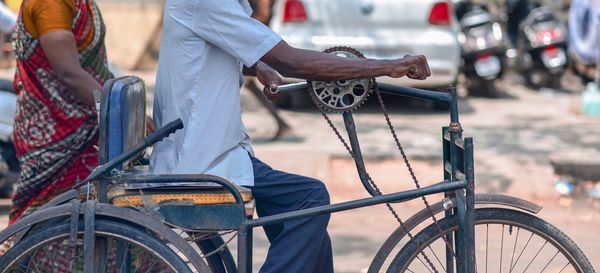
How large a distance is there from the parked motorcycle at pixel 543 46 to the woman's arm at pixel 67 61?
873cm

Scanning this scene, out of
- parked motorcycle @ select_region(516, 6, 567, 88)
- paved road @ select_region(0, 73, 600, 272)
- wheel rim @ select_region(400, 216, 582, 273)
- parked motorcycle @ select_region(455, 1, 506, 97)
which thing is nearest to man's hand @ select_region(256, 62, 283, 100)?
wheel rim @ select_region(400, 216, 582, 273)

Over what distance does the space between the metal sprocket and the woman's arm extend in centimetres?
107

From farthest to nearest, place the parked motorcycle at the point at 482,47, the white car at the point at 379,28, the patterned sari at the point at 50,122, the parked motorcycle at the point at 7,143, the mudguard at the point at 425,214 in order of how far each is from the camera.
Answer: the parked motorcycle at the point at 482,47
the white car at the point at 379,28
the parked motorcycle at the point at 7,143
the patterned sari at the point at 50,122
the mudguard at the point at 425,214

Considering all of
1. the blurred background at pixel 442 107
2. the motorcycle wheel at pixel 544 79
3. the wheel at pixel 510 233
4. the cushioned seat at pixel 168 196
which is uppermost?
the motorcycle wheel at pixel 544 79

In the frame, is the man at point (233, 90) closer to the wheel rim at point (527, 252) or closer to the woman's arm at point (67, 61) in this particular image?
the wheel rim at point (527, 252)

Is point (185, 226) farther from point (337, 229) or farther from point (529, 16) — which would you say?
point (529, 16)

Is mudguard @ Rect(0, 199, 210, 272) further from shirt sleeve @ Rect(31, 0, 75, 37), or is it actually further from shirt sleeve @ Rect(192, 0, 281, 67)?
shirt sleeve @ Rect(31, 0, 75, 37)

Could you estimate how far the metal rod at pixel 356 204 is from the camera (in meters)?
3.37

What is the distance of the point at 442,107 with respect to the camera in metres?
10.7

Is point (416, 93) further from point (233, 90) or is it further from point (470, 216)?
point (233, 90)

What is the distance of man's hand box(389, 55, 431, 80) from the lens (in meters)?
3.31

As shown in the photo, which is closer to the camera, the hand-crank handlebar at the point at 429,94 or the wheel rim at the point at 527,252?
the hand-crank handlebar at the point at 429,94

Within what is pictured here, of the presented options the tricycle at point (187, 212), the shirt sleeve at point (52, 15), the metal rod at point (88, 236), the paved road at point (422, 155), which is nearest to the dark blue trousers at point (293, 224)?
the tricycle at point (187, 212)

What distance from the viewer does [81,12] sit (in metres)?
4.14
